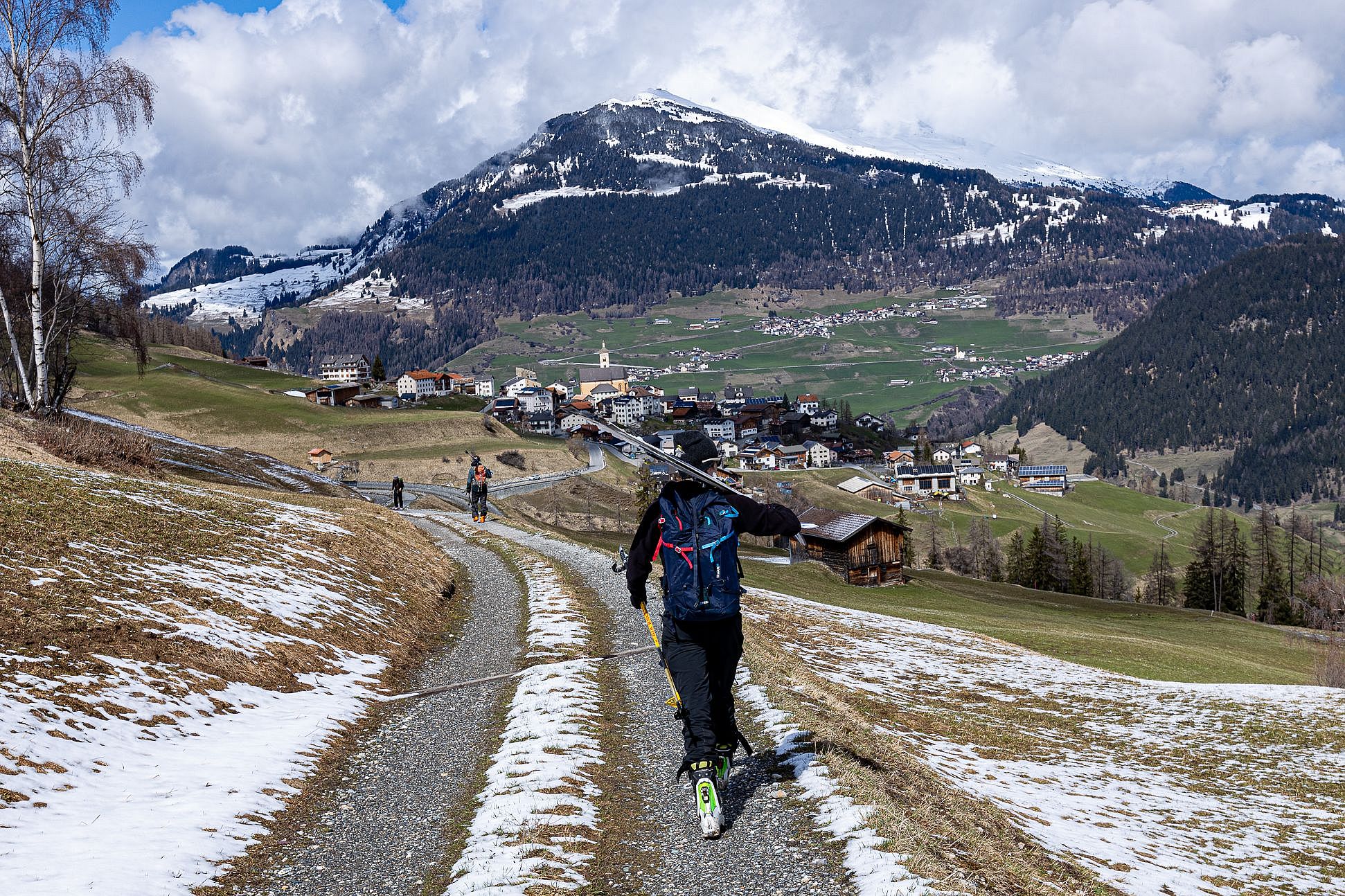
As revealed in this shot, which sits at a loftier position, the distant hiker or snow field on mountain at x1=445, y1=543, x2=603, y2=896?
the distant hiker

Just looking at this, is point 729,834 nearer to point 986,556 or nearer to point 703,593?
point 703,593

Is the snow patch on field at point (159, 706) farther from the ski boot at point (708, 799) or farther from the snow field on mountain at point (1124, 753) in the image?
the snow field on mountain at point (1124, 753)

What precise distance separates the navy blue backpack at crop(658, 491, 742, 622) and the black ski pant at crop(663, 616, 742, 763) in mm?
192

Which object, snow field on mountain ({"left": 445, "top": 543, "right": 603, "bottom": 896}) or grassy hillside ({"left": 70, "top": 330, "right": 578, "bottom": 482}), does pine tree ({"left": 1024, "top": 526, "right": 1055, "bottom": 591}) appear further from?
snow field on mountain ({"left": 445, "top": 543, "right": 603, "bottom": 896})

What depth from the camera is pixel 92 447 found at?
36188 mm

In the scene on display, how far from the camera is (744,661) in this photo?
55.4ft

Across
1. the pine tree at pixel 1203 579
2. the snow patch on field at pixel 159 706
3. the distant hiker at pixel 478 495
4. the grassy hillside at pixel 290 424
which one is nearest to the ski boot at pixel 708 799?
the snow patch on field at pixel 159 706

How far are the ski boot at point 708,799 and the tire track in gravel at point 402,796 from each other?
9.02ft

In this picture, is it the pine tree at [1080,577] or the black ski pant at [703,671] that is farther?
the pine tree at [1080,577]

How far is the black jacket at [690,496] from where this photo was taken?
9.69 metres

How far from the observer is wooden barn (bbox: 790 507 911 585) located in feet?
293

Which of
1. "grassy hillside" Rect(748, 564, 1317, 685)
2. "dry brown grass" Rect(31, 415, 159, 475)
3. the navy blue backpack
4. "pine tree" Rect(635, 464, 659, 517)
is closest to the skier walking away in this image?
the navy blue backpack

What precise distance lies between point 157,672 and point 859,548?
81607 millimetres

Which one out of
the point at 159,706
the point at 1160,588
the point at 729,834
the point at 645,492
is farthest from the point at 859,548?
the point at 729,834
